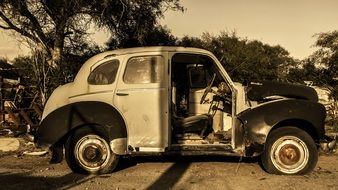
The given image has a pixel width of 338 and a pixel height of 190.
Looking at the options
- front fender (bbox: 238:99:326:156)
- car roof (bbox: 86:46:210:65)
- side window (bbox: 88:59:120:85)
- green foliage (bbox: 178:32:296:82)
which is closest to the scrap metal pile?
side window (bbox: 88:59:120:85)

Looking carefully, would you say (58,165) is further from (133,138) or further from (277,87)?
(277,87)

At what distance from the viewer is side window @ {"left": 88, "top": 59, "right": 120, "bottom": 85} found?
9375 mm

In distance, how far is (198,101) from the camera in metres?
10.1

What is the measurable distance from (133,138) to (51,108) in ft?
5.43

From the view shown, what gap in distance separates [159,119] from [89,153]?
53.8 inches

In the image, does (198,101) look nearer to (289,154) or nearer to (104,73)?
(104,73)

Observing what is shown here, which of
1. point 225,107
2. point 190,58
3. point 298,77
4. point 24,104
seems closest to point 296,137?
point 225,107

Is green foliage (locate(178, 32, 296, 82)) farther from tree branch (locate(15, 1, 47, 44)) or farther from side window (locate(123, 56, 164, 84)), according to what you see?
side window (locate(123, 56, 164, 84))

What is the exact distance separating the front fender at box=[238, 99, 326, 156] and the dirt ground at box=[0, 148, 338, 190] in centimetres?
58

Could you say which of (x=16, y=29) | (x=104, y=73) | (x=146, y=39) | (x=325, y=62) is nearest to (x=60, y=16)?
(x=16, y=29)

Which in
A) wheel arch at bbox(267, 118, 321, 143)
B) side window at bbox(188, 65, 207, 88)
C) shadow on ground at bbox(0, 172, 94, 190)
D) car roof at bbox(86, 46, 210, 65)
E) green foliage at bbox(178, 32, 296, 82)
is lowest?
shadow on ground at bbox(0, 172, 94, 190)

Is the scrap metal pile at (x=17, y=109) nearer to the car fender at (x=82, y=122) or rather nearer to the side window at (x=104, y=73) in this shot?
the car fender at (x=82, y=122)

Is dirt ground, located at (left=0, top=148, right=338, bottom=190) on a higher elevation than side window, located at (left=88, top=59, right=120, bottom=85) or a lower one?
lower

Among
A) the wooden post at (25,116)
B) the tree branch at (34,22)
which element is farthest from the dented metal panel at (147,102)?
the tree branch at (34,22)
